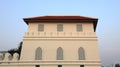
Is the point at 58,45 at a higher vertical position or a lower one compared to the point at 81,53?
higher

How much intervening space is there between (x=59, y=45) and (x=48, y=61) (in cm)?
242

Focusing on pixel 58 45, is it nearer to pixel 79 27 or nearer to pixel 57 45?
pixel 57 45

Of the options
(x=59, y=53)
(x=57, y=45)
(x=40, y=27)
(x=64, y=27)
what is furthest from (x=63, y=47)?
(x=40, y=27)

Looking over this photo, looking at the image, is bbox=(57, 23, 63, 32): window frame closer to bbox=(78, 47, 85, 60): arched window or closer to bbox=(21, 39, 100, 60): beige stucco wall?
bbox=(21, 39, 100, 60): beige stucco wall

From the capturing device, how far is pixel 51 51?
20984mm

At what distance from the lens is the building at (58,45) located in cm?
2048

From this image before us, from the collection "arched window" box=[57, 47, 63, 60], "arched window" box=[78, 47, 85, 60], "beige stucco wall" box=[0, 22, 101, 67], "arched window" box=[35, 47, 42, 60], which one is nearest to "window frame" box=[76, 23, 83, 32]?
"beige stucco wall" box=[0, 22, 101, 67]

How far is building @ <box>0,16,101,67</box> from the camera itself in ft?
67.2

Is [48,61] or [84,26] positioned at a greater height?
[84,26]

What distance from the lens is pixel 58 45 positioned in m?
21.4

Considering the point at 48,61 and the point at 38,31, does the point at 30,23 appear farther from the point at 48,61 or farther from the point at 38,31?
the point at 48,61

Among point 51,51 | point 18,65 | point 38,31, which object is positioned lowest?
point 18,65

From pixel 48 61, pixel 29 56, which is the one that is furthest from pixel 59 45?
pixel 29 56

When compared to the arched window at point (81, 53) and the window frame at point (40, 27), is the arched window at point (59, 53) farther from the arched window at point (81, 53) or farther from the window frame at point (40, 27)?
the window frame at point (40, 27)
